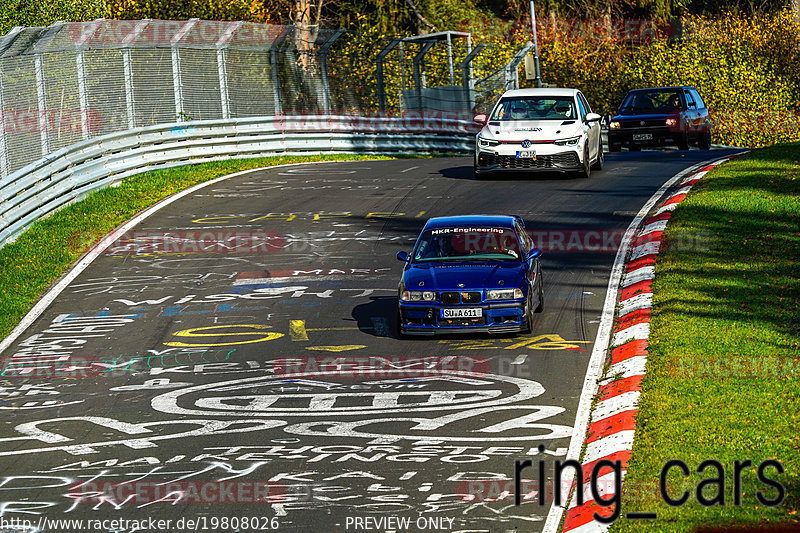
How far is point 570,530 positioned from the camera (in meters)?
Result: 7.38

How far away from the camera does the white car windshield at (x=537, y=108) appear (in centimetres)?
2330

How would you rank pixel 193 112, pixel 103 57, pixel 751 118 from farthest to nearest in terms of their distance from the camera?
1. pixel 751 118
2. pixel 193 112
3. pixel 103 57

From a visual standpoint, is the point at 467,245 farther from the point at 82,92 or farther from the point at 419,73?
the point at 419,73

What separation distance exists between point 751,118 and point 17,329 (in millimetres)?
44677

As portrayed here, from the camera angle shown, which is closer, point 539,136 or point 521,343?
point 521,343

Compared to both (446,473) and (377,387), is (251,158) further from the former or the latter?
(446,473)

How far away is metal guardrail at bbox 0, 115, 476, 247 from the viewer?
19641 millimetres

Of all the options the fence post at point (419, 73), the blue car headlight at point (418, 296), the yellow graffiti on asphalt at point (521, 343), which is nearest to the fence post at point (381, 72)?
the fence post at point (419, 73)

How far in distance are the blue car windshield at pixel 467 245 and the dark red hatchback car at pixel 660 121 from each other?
677 inches

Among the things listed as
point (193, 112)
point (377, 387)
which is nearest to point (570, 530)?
point (377, 387)

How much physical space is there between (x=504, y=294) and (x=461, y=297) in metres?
0.48

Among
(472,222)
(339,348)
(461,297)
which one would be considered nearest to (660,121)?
(472,222)

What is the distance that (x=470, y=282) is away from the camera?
13.1 m

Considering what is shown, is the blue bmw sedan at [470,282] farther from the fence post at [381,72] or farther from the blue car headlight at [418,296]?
the fence post at [381,72]
